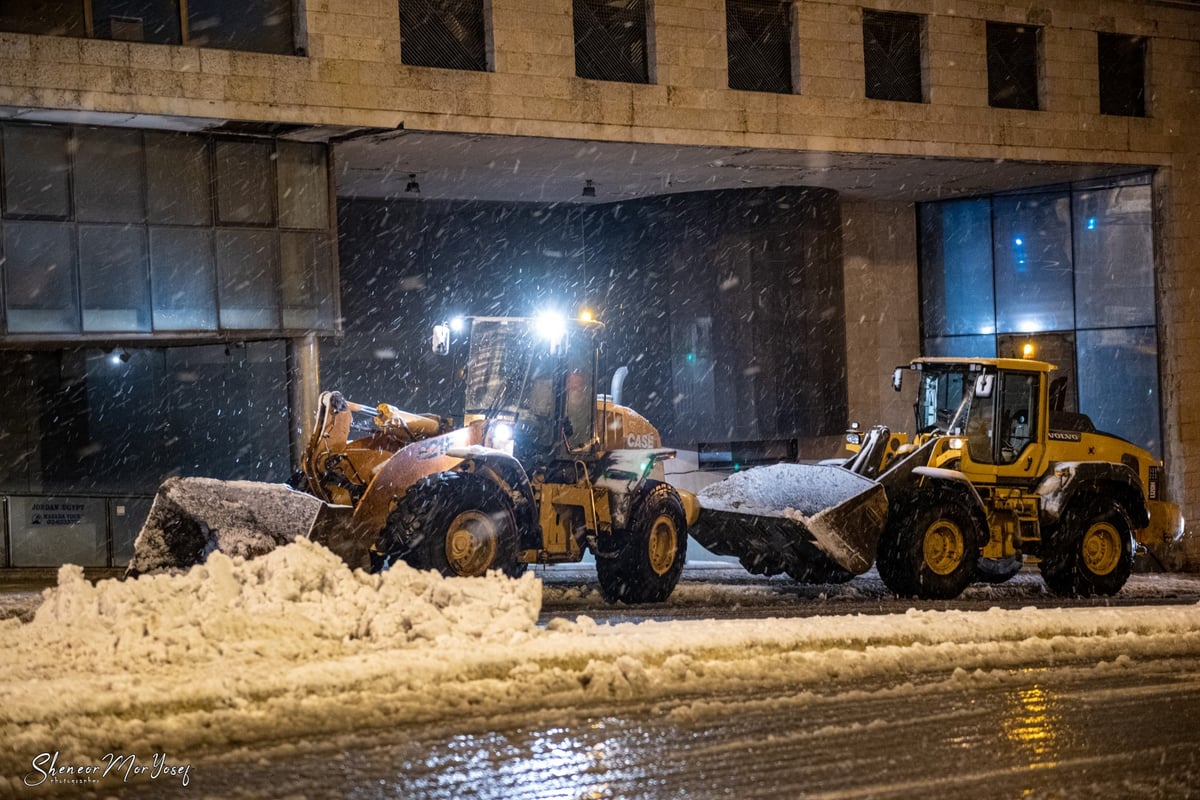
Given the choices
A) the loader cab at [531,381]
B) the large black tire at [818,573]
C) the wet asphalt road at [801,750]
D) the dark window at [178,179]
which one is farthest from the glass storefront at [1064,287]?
the wet asphalt road at [801,750]

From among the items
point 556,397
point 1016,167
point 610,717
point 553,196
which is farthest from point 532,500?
point 1016,167

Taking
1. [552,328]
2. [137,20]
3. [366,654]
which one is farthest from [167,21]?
[366,654]

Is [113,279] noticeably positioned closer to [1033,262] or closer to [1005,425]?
[1005,425]

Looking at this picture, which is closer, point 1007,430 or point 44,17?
point 1007,430

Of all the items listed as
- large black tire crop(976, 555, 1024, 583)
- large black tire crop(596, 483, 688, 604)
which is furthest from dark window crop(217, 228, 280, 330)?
large black tire crop(976, 555, 1024, 583)

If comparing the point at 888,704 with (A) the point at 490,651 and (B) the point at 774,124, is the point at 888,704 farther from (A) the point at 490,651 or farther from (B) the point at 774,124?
(B) the point at 774,124

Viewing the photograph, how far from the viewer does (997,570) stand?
1805cm

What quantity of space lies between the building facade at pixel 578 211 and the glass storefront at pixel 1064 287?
0.19ft

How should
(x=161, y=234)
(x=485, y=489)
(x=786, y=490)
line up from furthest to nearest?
(x=161, y=234), (x=786, y=490), (x=485, y=489)

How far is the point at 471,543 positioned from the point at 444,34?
9.77 metres

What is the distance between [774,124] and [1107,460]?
25.4 ft

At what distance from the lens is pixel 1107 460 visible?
1714 centimetres

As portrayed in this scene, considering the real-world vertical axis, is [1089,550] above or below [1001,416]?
below

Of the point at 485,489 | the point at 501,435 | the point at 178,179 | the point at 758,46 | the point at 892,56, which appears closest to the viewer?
the point at 485,489
